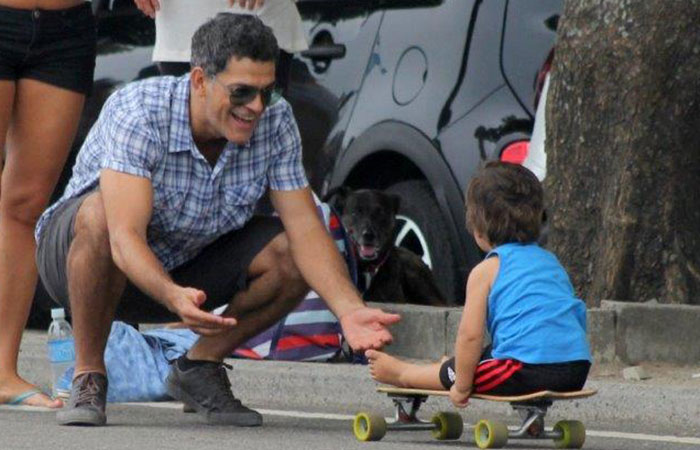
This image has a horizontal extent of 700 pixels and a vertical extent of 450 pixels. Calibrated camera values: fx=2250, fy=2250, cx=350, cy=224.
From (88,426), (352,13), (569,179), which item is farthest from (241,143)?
(352,13)

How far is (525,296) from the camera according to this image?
662 cm

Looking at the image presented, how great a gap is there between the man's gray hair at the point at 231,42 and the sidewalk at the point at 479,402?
5.44 feet

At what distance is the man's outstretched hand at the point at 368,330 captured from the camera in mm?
6570

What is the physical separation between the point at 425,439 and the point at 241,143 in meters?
1.07

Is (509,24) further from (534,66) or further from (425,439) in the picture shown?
(425,439)

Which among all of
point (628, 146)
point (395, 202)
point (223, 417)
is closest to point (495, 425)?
point (223, 417)

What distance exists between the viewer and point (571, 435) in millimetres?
6527

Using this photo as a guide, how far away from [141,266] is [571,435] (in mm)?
1353

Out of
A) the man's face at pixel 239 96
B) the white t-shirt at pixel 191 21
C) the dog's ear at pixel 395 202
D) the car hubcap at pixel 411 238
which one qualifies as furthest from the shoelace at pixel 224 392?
the dog's ear at pixel 395 202

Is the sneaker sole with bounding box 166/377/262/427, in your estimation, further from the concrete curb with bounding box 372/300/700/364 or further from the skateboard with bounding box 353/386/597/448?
the concrete curb with bounding box 372/300/700/364

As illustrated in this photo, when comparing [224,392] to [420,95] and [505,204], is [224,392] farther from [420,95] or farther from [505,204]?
[420,95]

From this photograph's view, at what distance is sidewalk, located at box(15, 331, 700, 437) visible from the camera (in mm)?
7562

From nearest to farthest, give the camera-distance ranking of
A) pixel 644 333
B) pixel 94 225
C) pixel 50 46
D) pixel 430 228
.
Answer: pixel 94 225 → pixel 50 46 → pixel 644 333 → pixel 430 228

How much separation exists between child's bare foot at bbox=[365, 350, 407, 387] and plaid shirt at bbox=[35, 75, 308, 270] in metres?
0.68
